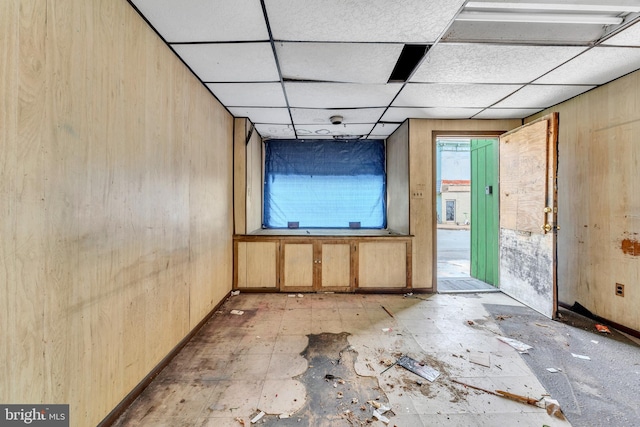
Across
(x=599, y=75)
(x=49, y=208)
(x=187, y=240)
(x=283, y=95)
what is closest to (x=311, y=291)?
(x=187, y=240)

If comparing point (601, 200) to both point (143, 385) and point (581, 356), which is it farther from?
point (143, 385)

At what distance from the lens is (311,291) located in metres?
3.66

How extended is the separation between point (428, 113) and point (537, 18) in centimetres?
170

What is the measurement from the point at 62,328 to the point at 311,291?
2.81 meters

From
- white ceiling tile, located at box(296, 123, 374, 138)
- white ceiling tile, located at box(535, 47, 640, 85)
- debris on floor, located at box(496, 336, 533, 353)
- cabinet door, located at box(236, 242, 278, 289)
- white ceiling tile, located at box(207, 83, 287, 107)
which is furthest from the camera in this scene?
white ceiling tile, located at box(296, 123, 374, 138)

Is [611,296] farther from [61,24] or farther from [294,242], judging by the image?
[61,24]

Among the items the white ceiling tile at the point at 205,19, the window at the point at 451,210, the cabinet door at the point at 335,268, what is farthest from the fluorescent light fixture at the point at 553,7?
the window at the point at 451,210

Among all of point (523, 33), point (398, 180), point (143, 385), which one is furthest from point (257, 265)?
point (523, 33)

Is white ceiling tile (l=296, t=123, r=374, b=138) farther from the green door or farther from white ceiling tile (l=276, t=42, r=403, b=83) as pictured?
the green door

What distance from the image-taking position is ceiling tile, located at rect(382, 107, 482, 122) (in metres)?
3.26

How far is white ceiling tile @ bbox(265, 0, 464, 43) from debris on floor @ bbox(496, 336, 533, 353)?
2.77 meters

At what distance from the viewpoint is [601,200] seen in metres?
2.66

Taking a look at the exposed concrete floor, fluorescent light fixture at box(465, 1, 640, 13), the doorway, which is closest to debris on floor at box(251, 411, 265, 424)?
the exposed concrete floor

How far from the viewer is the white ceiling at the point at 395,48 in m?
1.61
